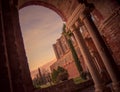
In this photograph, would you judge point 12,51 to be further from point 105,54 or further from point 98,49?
point 98,49

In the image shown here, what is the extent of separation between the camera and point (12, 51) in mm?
1235

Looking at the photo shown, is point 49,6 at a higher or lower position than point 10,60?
higher

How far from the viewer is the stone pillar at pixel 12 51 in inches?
44.1

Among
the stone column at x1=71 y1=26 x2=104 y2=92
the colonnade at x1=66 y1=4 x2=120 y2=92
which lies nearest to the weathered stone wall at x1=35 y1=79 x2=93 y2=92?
the stone column at x1=71 y1=26 x2=104 y2=92

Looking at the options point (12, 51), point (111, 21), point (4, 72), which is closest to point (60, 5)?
point (111, 21)

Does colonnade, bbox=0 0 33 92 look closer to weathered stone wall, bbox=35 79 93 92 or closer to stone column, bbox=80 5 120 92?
stone column, bbox=80 5 120 92

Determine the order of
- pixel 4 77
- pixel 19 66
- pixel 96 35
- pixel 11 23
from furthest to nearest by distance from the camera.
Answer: pixel 96 35 < pixel 11 23 < pixel 19 66 < pixel 4 77

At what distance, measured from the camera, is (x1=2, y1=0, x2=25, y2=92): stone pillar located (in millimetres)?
1121

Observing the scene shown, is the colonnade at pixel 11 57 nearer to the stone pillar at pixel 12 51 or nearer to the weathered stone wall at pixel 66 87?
the stone pillar at pixel 12 51

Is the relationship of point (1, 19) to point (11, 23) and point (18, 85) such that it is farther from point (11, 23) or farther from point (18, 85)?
point (18, 85)

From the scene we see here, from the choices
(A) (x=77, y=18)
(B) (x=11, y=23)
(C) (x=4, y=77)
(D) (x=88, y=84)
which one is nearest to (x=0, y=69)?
(C) (x=4, y=77)

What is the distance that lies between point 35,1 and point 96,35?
3989 mm

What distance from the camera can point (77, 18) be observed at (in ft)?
22.1

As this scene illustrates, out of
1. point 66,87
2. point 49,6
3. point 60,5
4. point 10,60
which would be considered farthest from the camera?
point 66,87
